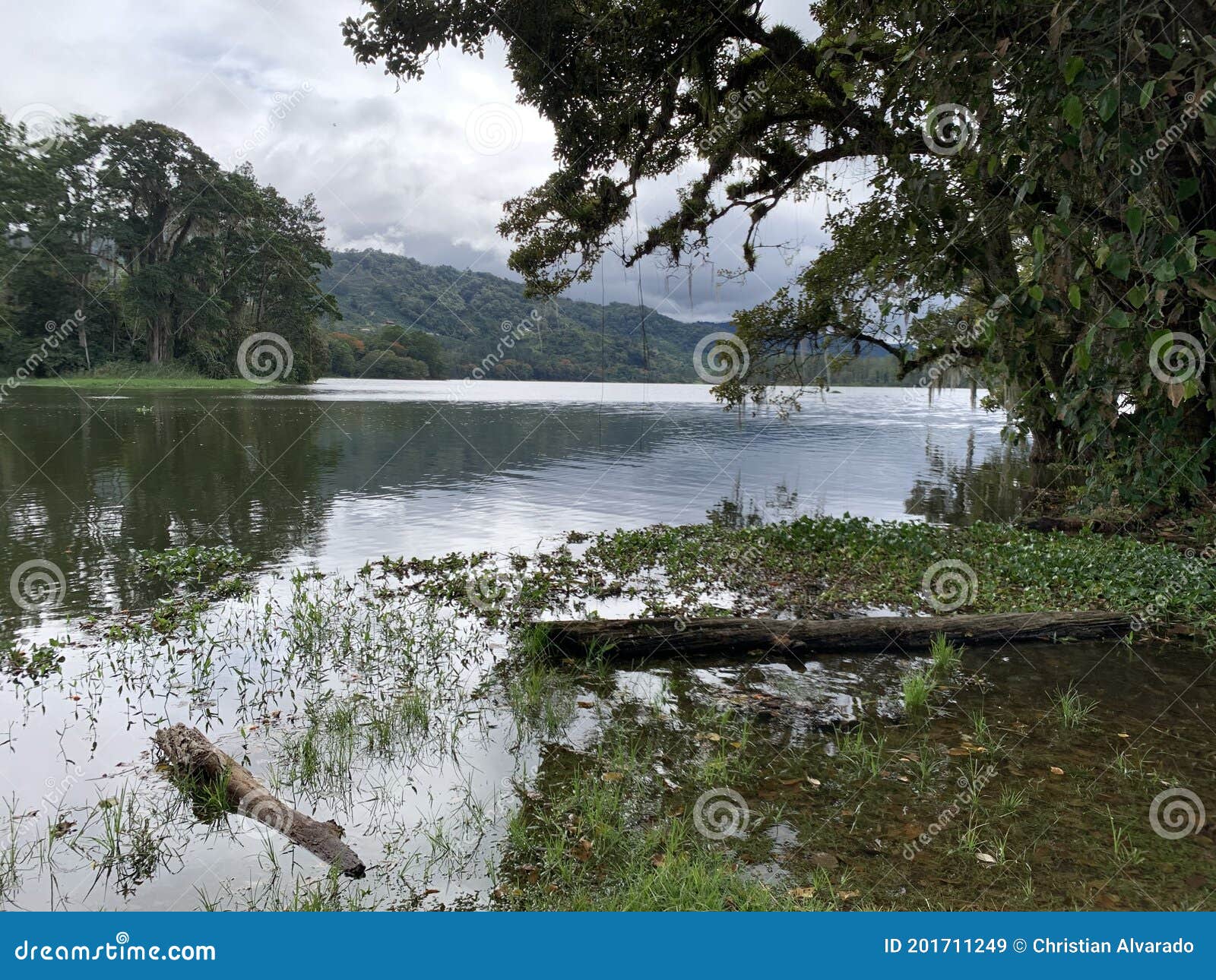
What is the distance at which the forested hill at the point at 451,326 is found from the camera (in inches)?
3484

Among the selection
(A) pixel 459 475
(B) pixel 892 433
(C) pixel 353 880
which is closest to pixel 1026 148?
(C) pixel 353 880

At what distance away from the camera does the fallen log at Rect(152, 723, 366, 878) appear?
4.05 m

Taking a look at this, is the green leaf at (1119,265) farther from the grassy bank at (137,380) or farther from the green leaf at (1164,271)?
the grassy bank at (137,380)

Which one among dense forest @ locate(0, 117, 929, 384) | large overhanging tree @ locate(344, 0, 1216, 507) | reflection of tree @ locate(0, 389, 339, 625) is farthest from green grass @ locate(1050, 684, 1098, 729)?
dense forest @ locate(0, 117, 929, 384)

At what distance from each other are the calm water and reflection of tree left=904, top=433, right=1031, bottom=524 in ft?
0.47

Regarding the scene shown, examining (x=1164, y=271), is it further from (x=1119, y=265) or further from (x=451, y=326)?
(x=451, y=326)

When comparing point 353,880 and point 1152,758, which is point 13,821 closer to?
point 353,880

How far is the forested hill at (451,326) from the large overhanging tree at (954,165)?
59155 mm

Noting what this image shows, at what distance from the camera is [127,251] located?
68438 mm

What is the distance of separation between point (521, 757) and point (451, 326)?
101 metres

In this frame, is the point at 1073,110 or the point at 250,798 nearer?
the point at 250,798

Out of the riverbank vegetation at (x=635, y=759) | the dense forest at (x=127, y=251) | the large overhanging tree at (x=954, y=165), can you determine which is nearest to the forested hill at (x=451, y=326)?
the dense forest at (x=127, y=251)

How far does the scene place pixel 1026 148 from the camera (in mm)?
7316

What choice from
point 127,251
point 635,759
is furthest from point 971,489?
point 127,251
